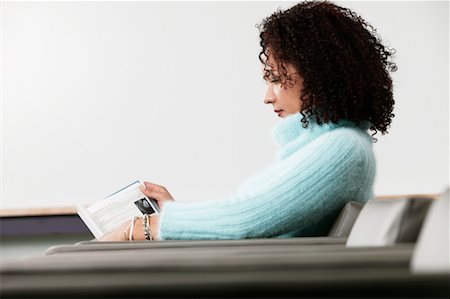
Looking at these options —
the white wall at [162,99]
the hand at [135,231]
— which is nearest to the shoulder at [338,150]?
the hand at [135,231]

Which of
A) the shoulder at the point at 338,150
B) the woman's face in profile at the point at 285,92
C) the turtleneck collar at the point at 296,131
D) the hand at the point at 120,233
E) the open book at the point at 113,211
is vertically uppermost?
the woman's face in profile at the point at 285,92

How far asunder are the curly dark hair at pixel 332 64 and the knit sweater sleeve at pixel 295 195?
0.10m

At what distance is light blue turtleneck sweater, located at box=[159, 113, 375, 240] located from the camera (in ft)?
5.61

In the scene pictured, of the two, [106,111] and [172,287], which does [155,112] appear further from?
[172,287]

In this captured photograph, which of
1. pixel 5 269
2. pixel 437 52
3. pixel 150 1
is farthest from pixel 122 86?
pixel 5 269

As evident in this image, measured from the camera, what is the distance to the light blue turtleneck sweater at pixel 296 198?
5.61ft

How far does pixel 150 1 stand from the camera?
4.17 m

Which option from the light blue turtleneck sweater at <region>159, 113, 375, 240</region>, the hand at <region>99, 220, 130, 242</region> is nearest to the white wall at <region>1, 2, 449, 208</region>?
the hand at <region>99, 220, 130, 242</region>

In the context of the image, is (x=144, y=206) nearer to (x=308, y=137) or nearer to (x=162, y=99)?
(x=308, y=137)

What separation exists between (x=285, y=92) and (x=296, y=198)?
330 mm

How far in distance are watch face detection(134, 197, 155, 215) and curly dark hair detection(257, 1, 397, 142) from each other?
1.56ft

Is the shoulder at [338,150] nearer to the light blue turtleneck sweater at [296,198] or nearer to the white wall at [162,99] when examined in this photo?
the light blue turtleneck sweater at [296,198]

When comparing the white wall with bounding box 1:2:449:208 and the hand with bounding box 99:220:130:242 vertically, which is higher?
the white wall with bounding box 1:2:449:208

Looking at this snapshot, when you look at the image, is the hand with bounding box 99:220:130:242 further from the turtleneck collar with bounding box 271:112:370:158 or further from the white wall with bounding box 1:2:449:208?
the white wall with bounding box 1:2:449:208
